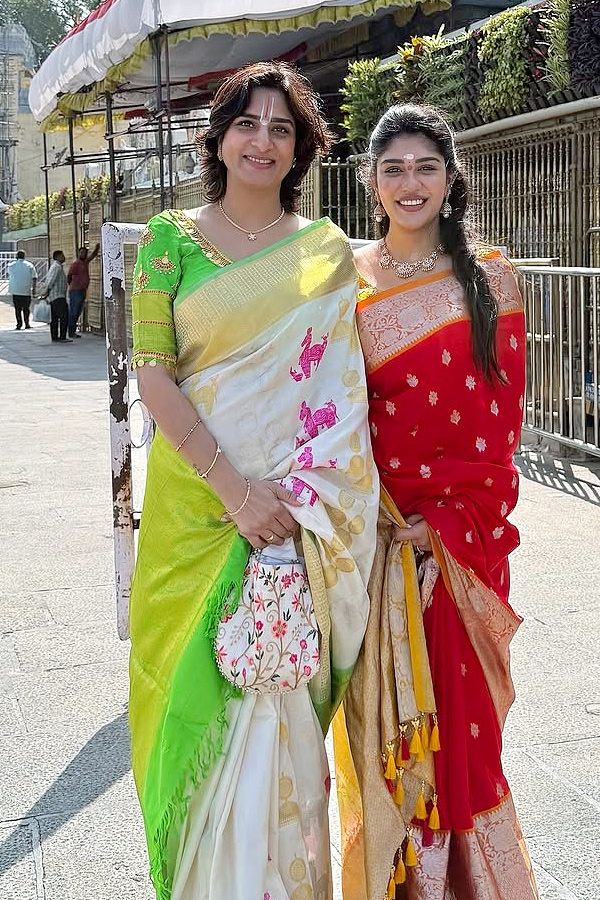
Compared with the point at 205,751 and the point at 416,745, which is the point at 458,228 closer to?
the point at 416,745

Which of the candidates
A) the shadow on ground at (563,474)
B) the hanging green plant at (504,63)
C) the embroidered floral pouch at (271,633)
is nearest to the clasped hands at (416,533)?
the embroidered floral pouch at (271,633)

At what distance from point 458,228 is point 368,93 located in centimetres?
771

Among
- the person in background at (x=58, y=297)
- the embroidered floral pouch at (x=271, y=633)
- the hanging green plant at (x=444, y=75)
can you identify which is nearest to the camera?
the embroidered floral pouch at (x=271, y=633)

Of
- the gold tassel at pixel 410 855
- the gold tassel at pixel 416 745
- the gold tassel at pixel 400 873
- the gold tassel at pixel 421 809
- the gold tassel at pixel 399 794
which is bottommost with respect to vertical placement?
the gold tassel at pixel 400 873

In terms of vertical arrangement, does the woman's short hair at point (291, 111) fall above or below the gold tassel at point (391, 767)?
above

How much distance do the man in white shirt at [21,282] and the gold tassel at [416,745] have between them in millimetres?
19629

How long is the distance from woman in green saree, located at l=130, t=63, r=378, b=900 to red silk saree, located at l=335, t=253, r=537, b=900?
12 cm

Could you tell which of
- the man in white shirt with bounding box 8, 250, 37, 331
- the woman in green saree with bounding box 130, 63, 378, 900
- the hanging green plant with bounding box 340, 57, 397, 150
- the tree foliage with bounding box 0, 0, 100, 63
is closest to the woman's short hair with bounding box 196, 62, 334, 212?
the woman in green saree with bounding box 130, 63, 378, 900

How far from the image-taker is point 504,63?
778 cm

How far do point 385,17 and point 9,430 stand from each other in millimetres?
5759

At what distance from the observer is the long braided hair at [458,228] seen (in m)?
2.34

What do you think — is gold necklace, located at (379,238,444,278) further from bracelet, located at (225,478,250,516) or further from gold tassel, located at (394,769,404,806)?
gold tassel, located at (394,769,404,806)

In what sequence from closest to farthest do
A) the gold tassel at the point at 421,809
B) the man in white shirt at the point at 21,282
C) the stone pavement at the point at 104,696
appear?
the gold tassel at the point at 421,809 → the stone pavement at the point at 104,696 → the man in white shirt at the point at 21,282

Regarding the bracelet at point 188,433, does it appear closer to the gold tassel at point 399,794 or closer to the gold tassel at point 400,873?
the gold tassel at point 399,794
